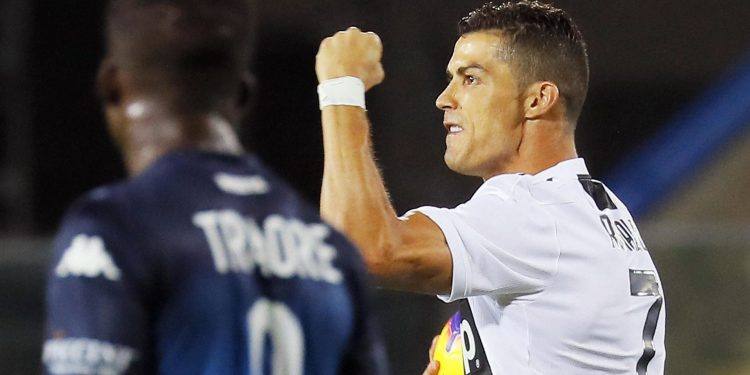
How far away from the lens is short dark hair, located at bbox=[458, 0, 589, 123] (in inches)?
121

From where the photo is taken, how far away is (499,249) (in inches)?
111

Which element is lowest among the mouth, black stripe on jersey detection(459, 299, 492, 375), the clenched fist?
black stripe on jersey detection(459, 299, 492, 375)

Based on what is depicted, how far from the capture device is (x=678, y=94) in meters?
8.09

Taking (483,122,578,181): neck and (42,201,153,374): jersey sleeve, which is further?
(483,122,578,181): neck

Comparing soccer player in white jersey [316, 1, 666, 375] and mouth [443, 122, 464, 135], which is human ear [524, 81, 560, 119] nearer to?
soccer player in white jersey [316, 1, 666, 375]

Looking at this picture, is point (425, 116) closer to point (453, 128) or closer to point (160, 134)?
point (453, 128)

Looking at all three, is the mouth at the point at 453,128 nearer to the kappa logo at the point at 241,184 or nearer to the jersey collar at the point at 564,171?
the jersey collar at the point at 564,171

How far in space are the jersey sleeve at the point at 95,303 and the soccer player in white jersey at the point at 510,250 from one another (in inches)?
46.9

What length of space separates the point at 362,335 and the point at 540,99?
1.41 metres

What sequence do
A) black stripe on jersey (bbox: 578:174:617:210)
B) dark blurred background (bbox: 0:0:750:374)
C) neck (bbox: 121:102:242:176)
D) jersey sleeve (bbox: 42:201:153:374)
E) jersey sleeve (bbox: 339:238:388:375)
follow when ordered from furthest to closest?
dark blurred background (bbox: 0:0:750:374), black stripe on jersey (bbox: 578:174:617:210), jersey sleeve (bbox: 339:238:388:375), neck (bbox: 121:102:242:176), jersey sleeve (bbox: 42:201:153:374)

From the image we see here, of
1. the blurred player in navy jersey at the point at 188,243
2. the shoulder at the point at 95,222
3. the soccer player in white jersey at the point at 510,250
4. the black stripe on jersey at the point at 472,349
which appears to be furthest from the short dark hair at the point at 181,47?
the black stripe on jersey at the point at 472,349

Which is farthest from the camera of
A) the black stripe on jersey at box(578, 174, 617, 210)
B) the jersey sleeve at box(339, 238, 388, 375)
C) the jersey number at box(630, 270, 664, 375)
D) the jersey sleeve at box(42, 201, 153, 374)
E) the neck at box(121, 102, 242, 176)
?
the black stripe on jersey at box(578, 174, 617, 210)

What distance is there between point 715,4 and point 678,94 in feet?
2.13

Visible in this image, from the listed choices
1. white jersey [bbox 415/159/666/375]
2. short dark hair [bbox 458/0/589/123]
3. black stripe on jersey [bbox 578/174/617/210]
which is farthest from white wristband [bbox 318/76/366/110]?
black stripe on jersey [bbox 578/174/617/210]
